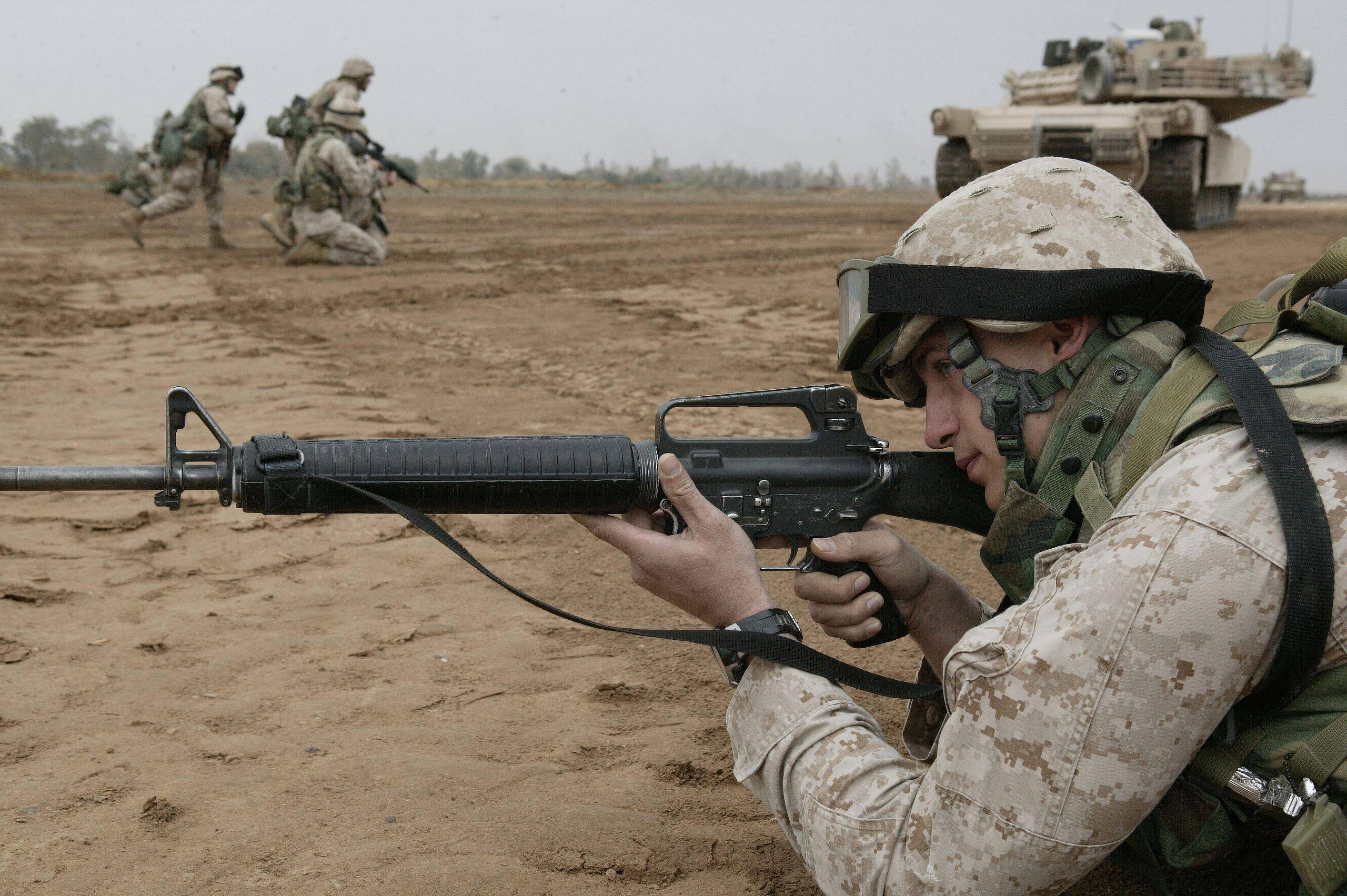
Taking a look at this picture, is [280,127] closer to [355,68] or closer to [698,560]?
[355,68]

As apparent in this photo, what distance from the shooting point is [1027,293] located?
2111mm

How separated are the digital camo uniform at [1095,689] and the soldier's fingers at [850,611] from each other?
64cm

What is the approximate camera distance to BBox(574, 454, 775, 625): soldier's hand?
2.38 meters

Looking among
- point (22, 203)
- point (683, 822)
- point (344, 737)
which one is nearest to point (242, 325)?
point (344, 737)

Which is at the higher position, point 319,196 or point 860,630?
point 319,196

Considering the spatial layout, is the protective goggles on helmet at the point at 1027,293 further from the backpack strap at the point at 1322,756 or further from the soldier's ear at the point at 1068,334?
the backpack strap at the point at 1322,756

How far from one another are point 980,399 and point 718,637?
69 cm

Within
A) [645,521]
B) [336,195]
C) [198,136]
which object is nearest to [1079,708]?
[645,521]

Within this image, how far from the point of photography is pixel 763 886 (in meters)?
2.58

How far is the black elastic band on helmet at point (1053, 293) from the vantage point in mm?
2090

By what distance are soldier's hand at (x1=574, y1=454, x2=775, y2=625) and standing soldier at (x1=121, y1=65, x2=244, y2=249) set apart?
15.6 meters

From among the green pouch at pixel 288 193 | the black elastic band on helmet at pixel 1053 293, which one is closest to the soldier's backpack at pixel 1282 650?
the black elastic band on helmet at pixel 1053 293

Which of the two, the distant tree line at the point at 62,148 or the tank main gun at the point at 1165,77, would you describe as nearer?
the tank main gun at the point at 1165,77

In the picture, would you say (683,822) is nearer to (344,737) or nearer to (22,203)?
(344,737)
